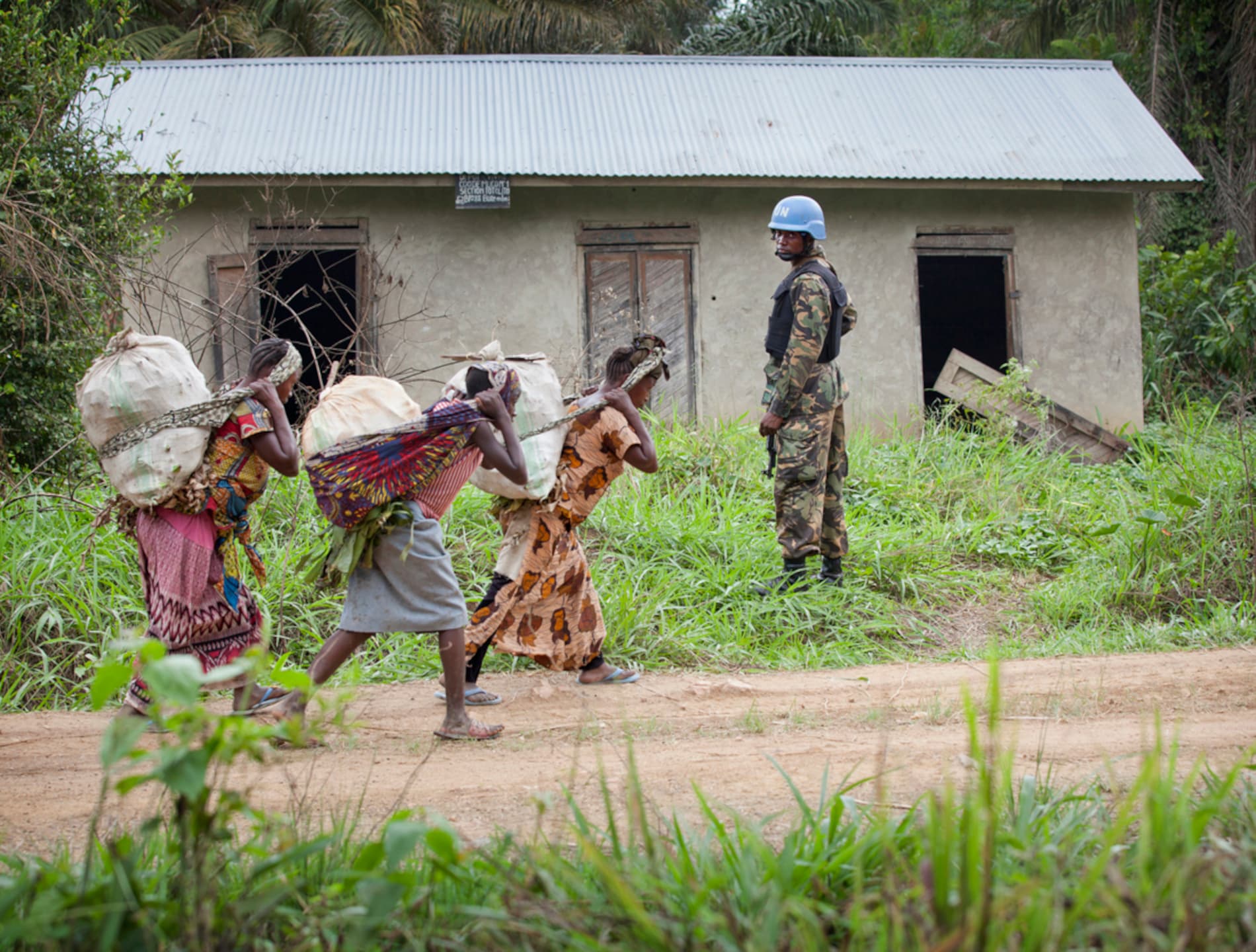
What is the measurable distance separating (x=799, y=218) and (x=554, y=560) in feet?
8.95

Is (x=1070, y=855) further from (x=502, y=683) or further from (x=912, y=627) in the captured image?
(x=912, y=627)

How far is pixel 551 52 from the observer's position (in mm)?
19188

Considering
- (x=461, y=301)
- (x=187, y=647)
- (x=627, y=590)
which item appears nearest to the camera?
(x=187, y=647)

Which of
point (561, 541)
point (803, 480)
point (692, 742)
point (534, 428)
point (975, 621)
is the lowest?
point (692, 742)

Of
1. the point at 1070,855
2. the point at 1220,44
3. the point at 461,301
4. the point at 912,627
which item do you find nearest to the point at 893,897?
the point at 1070,855

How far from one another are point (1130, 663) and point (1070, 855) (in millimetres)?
3251

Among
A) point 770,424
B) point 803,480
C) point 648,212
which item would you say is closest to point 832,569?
point 803,480

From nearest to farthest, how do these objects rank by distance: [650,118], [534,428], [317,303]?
[534,428] → [650,118] → [317,303]

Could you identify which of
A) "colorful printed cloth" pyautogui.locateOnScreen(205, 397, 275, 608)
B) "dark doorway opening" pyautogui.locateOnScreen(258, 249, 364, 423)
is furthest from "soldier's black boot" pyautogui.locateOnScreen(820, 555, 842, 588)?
"dark doorway opening" pyautogui.locateOnScreen(258, 249, 364, 423)

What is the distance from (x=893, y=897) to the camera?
182 cm

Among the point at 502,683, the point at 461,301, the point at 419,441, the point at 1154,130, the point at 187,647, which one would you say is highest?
the point at 1154,130

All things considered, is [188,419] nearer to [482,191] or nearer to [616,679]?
[616,679]

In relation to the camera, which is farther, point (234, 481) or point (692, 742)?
point (234, 481)

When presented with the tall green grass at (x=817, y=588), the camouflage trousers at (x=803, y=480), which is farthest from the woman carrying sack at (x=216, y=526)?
the camouflage trousers at (x=803, y=480)
